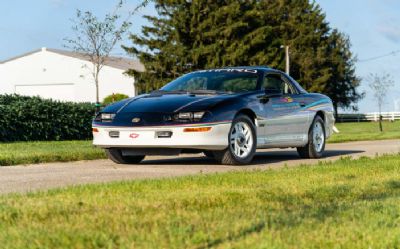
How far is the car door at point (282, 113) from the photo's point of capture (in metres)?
11.3

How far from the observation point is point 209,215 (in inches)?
196

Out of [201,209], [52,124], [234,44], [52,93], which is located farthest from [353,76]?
[201,209]

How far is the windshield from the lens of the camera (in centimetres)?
1115

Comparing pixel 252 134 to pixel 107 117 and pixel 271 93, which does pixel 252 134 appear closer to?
pixel 271 93

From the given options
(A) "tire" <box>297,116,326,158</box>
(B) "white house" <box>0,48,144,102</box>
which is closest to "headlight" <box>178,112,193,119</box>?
(A) "tire" <box>297,116,326,158</box>

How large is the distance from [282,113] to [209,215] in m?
6.87

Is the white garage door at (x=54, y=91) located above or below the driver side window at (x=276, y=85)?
above

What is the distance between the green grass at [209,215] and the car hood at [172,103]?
2.55 metres

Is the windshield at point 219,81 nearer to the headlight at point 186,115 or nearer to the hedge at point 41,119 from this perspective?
the headlight at point 186,115

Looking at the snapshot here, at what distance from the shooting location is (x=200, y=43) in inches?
2058

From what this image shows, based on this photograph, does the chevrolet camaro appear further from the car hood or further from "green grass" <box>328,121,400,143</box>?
"green grass" <box>328,121,400,143</box>

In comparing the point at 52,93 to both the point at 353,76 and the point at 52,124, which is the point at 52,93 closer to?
the point at 353,76

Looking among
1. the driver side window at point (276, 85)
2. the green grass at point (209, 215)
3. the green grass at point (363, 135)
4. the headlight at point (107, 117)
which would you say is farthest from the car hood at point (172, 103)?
the green grass at point (363, 135)

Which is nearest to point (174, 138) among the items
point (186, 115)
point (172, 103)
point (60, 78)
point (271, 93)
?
point (186, 115)
